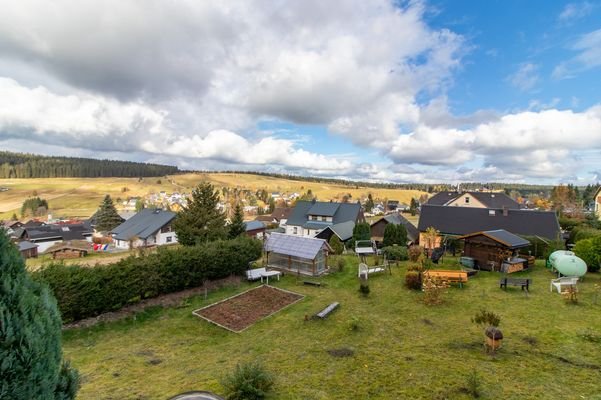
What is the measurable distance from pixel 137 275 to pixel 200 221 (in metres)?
26.1

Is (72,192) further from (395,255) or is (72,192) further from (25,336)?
(25,336)

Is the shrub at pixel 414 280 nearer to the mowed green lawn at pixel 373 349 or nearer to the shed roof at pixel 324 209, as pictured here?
the mowed green lawn at pixel 373 349

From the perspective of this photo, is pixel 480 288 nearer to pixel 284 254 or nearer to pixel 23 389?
pixel 284 254

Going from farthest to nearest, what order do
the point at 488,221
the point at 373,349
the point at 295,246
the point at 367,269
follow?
the point at 488,221, the point at 295,246, the point at 367,269, the point at 373,349

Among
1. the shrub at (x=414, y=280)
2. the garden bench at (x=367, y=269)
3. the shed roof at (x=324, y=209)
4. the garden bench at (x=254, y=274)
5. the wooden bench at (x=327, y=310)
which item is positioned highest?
the shed roof at (x=324, y=209)

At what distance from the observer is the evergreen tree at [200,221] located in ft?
141

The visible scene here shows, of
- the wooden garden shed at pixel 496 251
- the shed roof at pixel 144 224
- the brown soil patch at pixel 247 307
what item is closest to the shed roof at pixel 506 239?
the wooden garden shed at pixel 496 251

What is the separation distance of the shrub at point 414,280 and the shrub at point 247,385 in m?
13.4

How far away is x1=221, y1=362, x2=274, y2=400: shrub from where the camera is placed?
26.1ft

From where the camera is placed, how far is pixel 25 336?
147 inches

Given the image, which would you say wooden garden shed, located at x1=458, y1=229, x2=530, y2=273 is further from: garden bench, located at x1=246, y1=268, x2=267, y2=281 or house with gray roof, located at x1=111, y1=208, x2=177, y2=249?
house with gray roof, located at x1=111, y1=208, x2=177, y2=249

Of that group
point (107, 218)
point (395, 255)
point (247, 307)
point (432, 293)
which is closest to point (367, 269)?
point (432, 293)

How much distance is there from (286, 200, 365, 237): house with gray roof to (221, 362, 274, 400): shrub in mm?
44186

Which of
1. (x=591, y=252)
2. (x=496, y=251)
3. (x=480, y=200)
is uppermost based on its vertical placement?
(x=480, y=200)
